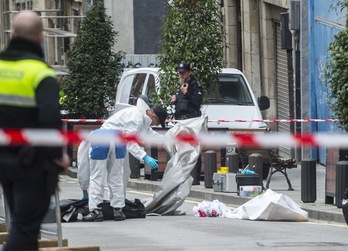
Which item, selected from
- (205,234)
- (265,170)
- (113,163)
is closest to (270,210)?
(113,163)

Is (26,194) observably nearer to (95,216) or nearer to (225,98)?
(95,216)

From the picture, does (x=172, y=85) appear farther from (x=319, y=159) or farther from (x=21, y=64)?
(x=21, y=64)

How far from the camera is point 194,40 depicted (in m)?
25.7

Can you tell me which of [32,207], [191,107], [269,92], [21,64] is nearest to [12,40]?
[21,64]

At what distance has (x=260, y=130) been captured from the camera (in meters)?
23.6

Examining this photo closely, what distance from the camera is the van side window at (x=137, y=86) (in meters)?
25.9

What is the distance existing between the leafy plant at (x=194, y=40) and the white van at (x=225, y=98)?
0.74 feet

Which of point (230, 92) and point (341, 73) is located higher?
point (341, 73)

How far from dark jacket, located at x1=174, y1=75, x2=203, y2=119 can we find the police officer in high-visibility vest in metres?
13.1

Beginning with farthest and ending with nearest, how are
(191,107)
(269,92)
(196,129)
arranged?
(269,92), (191,107), (196,129)

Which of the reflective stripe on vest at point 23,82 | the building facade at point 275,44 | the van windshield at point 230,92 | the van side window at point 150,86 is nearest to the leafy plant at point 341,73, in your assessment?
the building facade at point 275,44

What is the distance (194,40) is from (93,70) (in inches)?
240

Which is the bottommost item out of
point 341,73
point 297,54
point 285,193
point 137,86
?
point 285,193

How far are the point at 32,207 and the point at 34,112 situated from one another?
581mm
